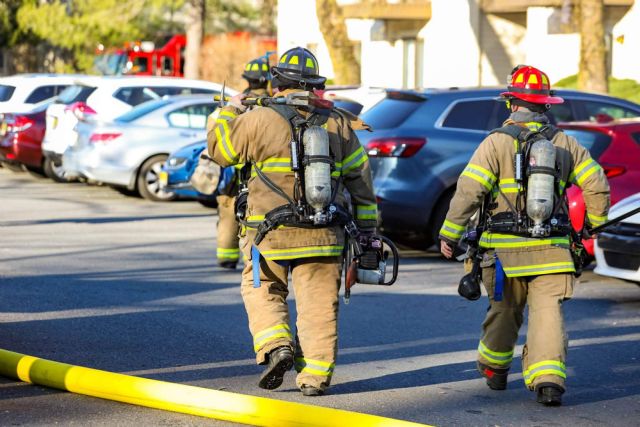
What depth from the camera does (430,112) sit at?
42.4ft

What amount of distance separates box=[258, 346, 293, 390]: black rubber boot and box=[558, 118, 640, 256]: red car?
513cm

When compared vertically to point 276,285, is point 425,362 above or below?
below

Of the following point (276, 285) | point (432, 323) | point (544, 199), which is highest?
point (544, 199)

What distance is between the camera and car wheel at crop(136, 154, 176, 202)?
1862 centimetres

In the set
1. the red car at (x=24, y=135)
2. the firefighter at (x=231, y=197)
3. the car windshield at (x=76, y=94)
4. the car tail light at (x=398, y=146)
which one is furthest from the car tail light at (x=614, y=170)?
the red car at (x=24, y=135)

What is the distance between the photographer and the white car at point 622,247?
33.9 feet

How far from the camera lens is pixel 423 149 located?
1264 centimetres

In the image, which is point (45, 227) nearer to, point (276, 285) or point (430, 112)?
point (430, 112)

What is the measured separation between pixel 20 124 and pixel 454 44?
14.9 meters

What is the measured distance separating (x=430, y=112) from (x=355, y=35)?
2693 centimetres

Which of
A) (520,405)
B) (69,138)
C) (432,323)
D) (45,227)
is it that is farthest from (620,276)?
(69,138)

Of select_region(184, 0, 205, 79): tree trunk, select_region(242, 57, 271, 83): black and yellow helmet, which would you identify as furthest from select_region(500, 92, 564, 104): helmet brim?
select_region(184, 0, 205, 79): tree trunk

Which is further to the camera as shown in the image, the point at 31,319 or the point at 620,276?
the point at 620,276

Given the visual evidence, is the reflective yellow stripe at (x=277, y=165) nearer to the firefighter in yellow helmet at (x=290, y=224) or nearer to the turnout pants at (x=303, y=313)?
the firefighter in yellow helmet at (x=290, y=224)
